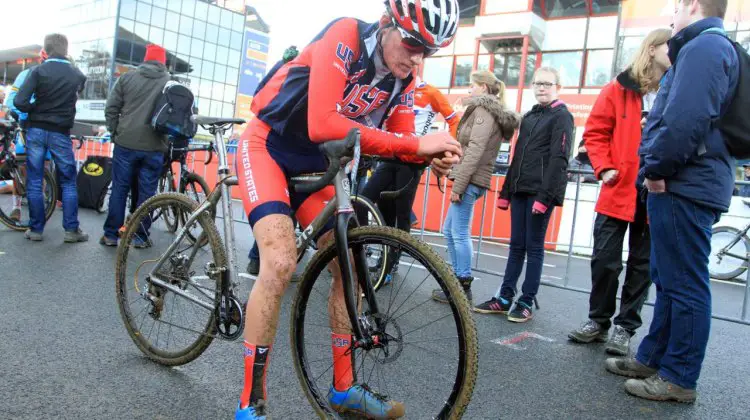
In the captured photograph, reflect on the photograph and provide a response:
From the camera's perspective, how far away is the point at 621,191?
4023 millimetres

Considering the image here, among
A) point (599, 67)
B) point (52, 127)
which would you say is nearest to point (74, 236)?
point (52, 127)

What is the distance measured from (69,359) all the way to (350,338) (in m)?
1.54

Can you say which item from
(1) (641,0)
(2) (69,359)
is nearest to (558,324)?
(2) (69,359)

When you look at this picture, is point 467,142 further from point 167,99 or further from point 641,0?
point 641,0

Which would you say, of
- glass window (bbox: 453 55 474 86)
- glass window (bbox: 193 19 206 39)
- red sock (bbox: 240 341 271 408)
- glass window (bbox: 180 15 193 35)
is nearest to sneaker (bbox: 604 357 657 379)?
red sock (bbox: 240 341 271 408)

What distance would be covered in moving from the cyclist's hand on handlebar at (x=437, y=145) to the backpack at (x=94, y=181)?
26.7 feet

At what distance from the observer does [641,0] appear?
21391 millimetres

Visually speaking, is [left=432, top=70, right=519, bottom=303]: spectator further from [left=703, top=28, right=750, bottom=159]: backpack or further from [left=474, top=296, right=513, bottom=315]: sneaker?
[left=703, top=28, right=750, bottom=159]: backpack

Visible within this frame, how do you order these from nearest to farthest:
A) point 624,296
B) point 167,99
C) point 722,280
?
1. point 624,296
2. point 167,99
3. point 722,280

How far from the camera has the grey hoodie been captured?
6227 millimetres

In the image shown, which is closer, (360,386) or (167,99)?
(360,386)

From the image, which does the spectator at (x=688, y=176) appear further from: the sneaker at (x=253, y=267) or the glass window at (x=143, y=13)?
the glass window at (x=143, y=13)

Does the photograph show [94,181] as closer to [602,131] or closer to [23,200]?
[23,200]

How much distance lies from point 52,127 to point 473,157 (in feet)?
14.5
